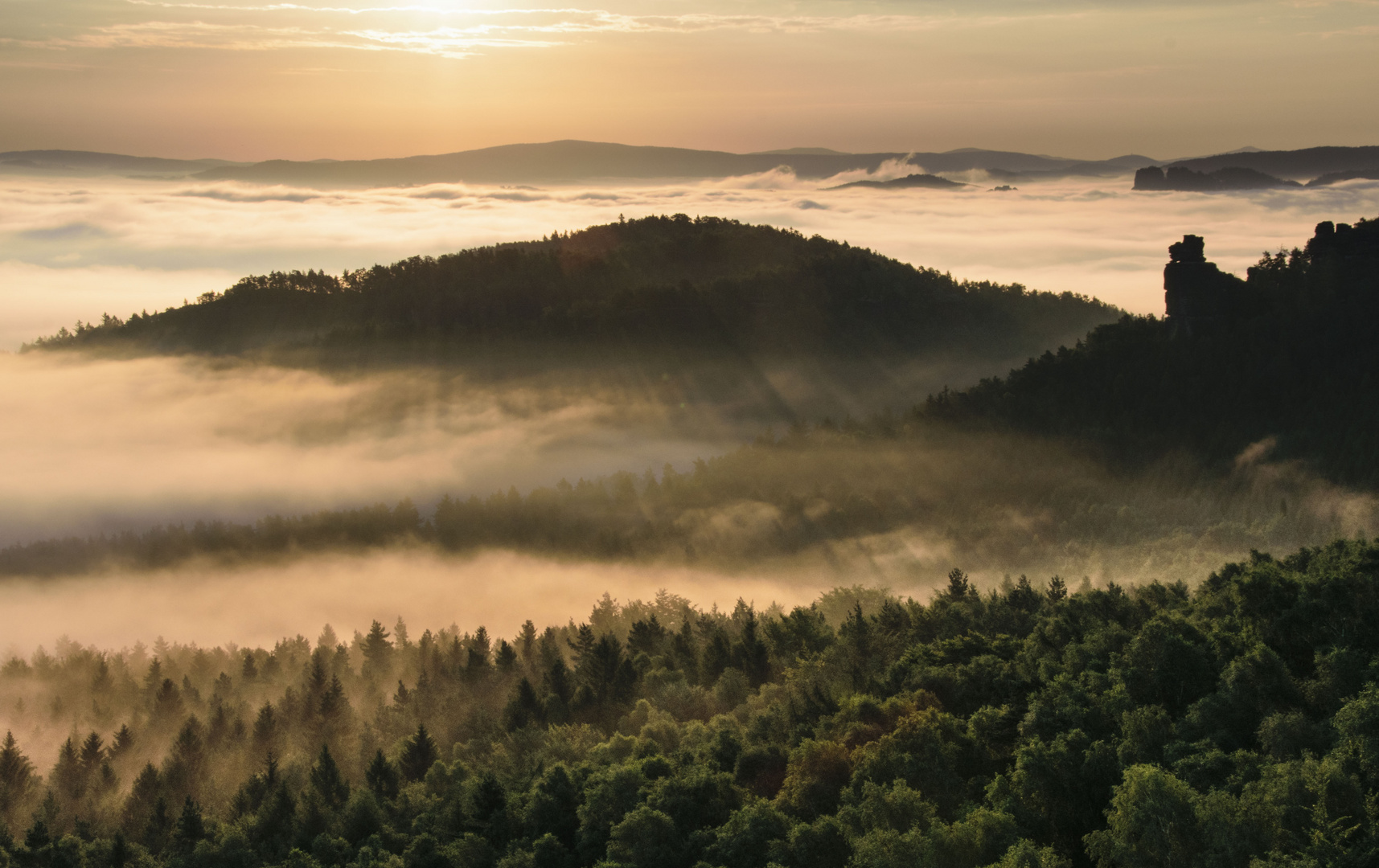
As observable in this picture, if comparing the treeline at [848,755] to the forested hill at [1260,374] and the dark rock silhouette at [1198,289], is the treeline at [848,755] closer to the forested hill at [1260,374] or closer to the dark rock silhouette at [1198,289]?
the forested hill at [1260,374]

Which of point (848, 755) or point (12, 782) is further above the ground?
point (848, 755)

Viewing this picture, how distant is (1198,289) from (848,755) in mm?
139733

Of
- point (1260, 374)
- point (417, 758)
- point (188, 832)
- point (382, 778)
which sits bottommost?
point (188, 832)

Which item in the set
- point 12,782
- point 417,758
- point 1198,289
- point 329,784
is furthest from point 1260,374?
point 12,782

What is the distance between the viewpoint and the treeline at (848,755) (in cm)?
5012

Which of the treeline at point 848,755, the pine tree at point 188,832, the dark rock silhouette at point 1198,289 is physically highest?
the dark rock silhouette at point 1198,289

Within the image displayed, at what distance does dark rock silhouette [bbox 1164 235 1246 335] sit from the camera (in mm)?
177875

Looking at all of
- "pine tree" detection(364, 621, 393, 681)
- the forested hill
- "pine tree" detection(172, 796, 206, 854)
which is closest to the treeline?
"pine tree" detection(172, 796, 206, 854)

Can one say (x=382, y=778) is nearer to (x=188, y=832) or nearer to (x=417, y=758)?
(x=417, y=758)

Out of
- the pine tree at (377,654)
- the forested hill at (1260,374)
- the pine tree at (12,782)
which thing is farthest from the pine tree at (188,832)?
the forested hill at (1260,374)

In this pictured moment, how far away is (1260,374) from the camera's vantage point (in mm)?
170125

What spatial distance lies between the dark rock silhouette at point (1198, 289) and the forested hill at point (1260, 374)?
459mm

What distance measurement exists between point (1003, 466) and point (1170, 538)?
140ft

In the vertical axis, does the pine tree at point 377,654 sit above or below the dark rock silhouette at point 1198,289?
below
